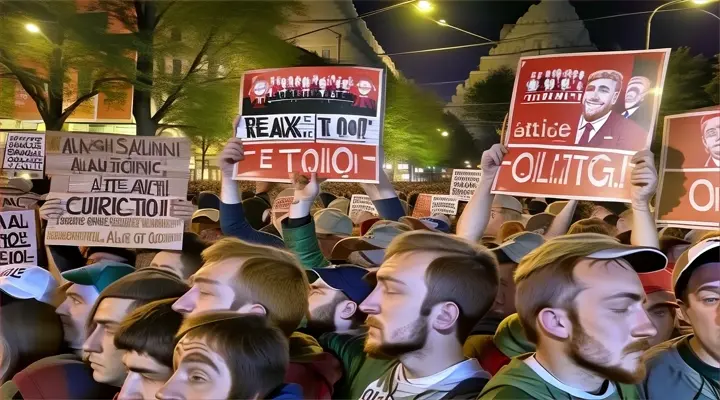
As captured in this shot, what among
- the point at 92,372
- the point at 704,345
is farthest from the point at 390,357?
the point at 92,372

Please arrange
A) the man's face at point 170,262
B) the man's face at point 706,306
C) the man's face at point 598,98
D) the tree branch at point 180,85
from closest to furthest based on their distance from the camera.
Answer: the man's face at point 706,306
the man's face at point 598,98
the man's face at point 170,262
the tree branch at point 180,85

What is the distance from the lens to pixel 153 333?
5.11 feet

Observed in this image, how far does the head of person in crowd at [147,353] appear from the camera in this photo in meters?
1.54

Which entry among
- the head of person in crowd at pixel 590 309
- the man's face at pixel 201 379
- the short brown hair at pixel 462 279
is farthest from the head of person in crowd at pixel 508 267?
the man's face at pixel 201 379

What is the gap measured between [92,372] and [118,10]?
1514 millimetres

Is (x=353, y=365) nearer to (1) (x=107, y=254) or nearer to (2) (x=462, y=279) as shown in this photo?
(2) (x=462, y=279)

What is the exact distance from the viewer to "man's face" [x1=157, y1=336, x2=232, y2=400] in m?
1.38

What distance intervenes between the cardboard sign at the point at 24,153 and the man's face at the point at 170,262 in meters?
0.88

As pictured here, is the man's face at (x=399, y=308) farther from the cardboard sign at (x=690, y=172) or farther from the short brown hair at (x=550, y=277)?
the cardboard sign at (x=690, y=172)

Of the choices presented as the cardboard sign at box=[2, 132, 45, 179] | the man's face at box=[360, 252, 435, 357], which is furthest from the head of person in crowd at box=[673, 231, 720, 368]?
the cardboard sign at box=[2, 132, 45, 179]

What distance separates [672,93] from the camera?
205 cm

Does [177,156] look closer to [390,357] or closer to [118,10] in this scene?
[118,10]

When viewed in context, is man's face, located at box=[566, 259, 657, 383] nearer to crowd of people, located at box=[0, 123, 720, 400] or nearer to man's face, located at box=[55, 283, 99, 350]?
crowd of people, located at box=[0, 123, 720, 400]

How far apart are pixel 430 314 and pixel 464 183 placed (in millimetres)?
917
